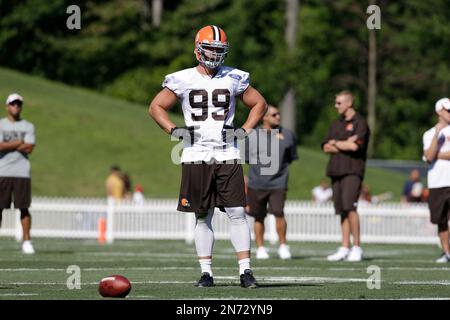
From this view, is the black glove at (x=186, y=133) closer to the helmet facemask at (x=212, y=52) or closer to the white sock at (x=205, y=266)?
the helmet facemask at (x=212, y=52)

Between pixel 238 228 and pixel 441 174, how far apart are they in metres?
5.48

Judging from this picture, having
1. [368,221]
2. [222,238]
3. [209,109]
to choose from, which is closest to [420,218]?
[368,221]

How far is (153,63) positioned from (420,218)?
32.5m

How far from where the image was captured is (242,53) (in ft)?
177

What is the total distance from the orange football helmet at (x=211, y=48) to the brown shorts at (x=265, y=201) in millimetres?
6065

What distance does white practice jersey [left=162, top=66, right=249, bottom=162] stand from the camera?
10898 millimetres

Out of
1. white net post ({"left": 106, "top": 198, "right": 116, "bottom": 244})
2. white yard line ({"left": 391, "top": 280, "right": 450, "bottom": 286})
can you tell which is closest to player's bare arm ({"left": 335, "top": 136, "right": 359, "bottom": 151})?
white yard line ({"left": 391, "top": 280, "right": 450, "bottom": 286})

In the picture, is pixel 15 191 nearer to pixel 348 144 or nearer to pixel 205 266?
pixel 348 144

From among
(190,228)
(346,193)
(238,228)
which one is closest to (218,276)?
(238,228)

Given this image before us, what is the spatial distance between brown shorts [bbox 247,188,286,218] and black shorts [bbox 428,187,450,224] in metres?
2.08

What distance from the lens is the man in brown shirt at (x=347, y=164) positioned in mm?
16156

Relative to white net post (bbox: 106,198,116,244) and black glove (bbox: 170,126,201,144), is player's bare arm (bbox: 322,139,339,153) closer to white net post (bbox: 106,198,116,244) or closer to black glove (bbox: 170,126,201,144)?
black glove (bbox: 170,126,201,144)

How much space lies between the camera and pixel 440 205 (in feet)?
51.6

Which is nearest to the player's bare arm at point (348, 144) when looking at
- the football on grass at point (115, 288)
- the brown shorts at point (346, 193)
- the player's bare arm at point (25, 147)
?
the brown shorts at point (346, 193)
